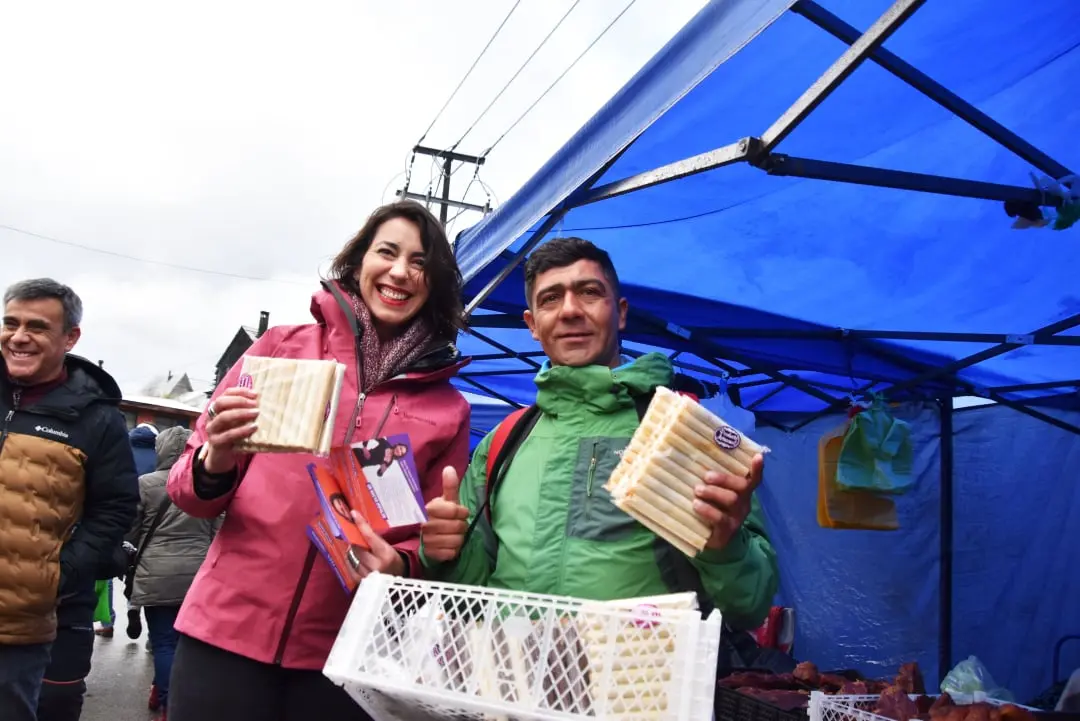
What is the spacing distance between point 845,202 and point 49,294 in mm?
3657

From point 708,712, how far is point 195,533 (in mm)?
5352

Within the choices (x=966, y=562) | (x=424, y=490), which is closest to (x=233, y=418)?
(x=424, y=490)

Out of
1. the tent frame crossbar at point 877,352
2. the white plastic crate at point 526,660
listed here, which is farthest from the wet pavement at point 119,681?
the white plastic crate at point 526,660

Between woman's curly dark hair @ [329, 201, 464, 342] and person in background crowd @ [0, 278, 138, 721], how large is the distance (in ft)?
5.64

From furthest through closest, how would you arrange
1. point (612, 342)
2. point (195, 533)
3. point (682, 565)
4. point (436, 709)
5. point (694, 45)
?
point (195, 533)
point (694, 45)
point (612, 342)
point (682, 565)
point (436, 709)

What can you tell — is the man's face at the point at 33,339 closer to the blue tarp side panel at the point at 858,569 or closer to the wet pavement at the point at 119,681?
the wet pavement at the point at 119,681

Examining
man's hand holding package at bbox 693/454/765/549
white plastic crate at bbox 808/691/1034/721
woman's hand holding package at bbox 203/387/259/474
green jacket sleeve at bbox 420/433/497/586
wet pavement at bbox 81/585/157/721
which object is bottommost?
wet pavement at bbox 81/585/157/721

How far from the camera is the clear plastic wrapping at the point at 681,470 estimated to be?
1.47m

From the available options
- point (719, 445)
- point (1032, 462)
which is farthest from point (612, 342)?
point (1032, 462)

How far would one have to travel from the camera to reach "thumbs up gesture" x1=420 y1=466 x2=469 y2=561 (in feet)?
5.58

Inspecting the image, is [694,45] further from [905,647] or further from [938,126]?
[905,647]

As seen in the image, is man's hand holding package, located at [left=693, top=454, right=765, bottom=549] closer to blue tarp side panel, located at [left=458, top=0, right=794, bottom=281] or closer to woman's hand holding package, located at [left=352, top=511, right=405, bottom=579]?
woman's hand holding package, located at [left=352, top=511, right=405, bottom=579]

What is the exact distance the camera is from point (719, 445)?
1.49 m

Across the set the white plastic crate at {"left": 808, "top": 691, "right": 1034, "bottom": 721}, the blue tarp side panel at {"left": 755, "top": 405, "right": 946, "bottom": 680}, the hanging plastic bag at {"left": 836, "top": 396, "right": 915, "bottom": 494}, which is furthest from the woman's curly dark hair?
the blue tarp side panel at {"left": 755, "top": 405, "right": 946, "bottom": 680}
